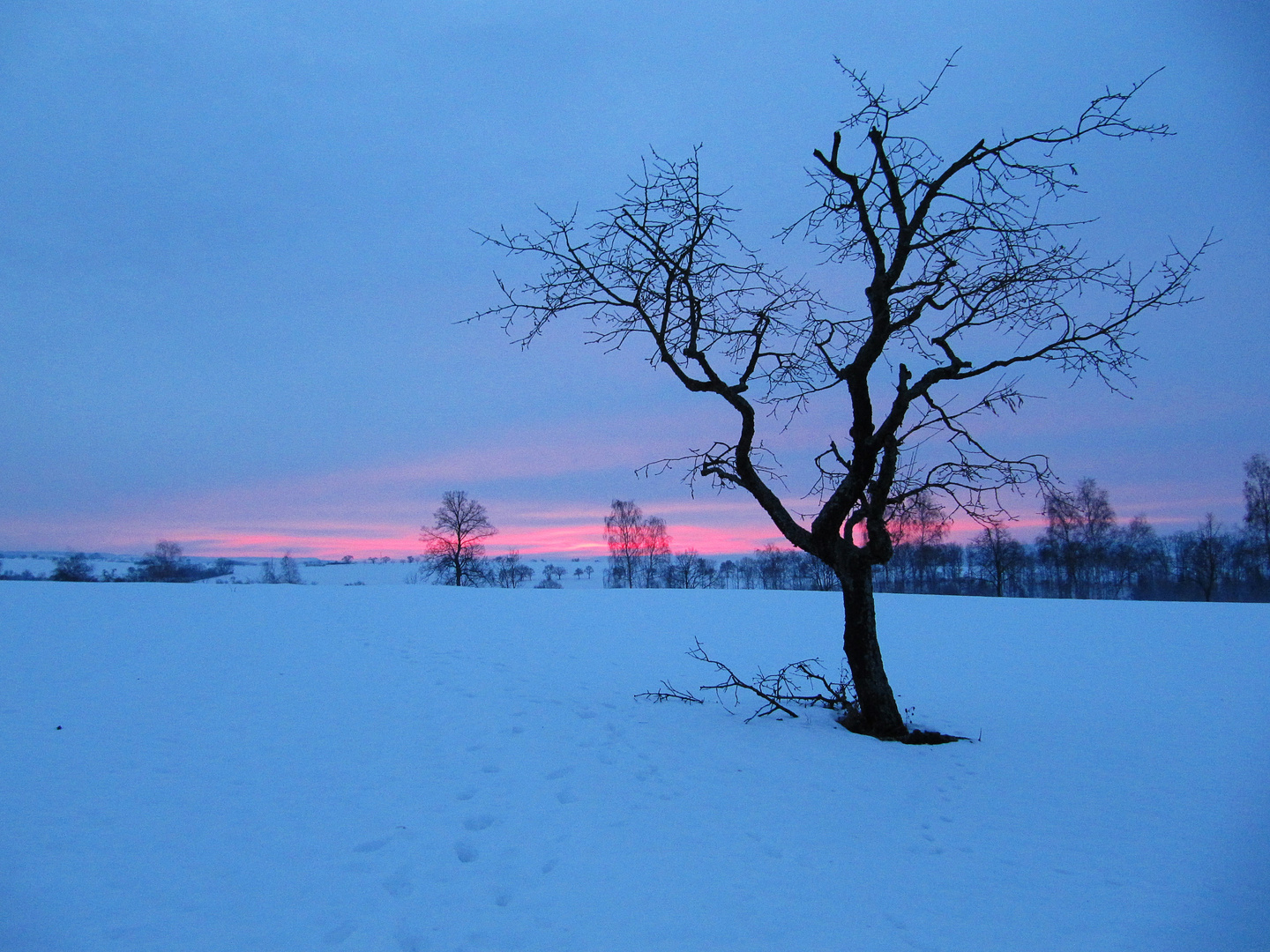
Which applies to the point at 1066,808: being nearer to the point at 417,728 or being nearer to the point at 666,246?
the point at 417,728

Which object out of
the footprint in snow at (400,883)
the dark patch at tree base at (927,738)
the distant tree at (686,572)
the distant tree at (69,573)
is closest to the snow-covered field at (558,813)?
the footprint in snow at (400,883)

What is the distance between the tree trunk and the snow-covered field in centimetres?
53

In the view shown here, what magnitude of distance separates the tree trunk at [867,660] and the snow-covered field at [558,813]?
53 cm

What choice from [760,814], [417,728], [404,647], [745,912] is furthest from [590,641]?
[745,912]

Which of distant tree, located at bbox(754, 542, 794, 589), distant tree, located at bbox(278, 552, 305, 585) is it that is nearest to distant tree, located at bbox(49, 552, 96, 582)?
distant tree, located at bbox(278, 552, 305, 585)

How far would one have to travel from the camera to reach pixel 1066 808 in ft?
18.6

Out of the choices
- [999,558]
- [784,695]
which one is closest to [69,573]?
[784,695]

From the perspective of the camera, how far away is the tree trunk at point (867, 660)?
7250 mm

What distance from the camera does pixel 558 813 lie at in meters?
4.76

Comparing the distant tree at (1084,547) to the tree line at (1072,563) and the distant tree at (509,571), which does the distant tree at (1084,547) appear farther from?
the distant tree at (509,571)

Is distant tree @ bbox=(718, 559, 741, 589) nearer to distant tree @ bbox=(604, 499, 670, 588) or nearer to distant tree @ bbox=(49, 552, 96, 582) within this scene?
distant tree @ bbox=(604, 499, 670, 588)

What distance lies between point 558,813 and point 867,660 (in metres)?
4.26

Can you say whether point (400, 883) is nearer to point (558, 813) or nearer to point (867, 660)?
point (558, 813)

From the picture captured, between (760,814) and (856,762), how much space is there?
5.93 feet
